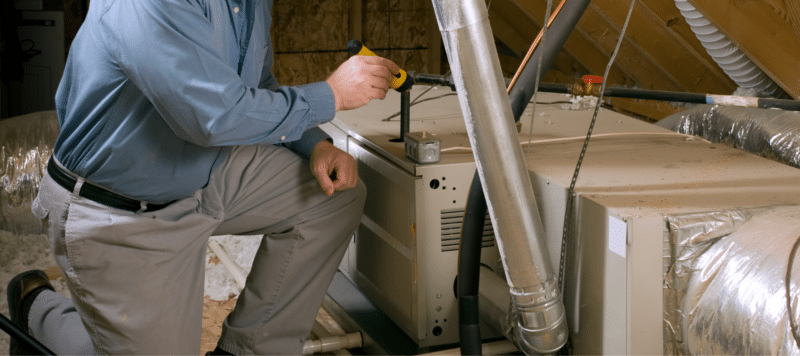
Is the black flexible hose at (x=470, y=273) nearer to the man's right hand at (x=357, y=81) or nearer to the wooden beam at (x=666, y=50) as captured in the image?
the man's right hand at (x=357, y=81)

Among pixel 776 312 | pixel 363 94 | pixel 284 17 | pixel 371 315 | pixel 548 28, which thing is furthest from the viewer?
pixel 284 17

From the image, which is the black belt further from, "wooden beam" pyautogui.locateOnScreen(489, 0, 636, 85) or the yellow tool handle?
"wooden beam" pyautogui.locateOnScreen(489, 0, 636, 85)

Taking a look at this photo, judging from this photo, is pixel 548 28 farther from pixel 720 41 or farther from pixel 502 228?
pixel 720 41

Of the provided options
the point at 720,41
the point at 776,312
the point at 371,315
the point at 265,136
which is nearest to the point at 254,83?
the point at 265,136

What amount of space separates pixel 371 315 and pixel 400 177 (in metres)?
0.46

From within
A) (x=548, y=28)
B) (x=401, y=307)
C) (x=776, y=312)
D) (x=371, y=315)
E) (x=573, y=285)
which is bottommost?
(x=371, y=315)

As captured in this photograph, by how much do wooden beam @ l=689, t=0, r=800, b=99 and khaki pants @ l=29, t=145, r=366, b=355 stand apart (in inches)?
38.5

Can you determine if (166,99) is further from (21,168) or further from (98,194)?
(21,168)

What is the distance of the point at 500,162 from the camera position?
923 millimetres

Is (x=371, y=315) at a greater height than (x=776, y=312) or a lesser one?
lesser

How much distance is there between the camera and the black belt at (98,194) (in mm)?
1183

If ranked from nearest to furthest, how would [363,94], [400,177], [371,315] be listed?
[363,94] → [400,177] → [371,315]

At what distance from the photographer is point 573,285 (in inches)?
45.0

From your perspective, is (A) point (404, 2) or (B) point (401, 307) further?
(A) point (404, 2)
